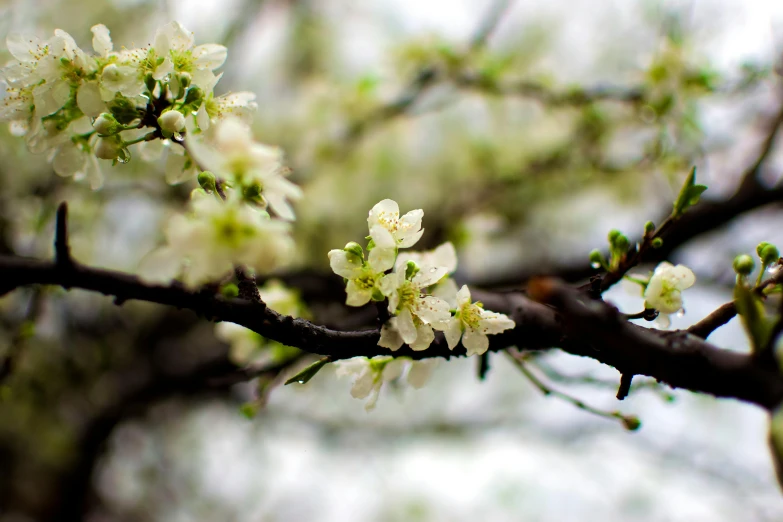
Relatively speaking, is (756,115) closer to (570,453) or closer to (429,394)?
(570,453)

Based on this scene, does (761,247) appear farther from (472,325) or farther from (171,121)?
(171,121)

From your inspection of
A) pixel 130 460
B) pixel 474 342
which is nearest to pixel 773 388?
pixel 474 342

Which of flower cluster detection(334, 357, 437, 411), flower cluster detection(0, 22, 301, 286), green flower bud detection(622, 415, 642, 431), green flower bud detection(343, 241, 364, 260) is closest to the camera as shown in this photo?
flower cluster detection(0, 22, 301, 286)

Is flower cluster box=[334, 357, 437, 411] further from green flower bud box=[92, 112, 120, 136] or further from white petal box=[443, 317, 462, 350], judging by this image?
green flower bud box=[92, 112, 120, 136]

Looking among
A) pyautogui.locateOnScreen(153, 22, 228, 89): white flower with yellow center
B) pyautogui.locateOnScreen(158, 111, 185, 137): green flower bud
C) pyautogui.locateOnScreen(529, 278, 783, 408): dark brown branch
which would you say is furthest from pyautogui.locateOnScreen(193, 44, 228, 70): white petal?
pyautogui.locateOnScreen(529, 278, 783, 408): dark brown branch

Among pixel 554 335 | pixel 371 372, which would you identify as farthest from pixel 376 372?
pixel 554 335

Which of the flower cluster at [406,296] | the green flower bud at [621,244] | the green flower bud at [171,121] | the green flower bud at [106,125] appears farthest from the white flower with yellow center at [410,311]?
the green flower bud at [106,125]
